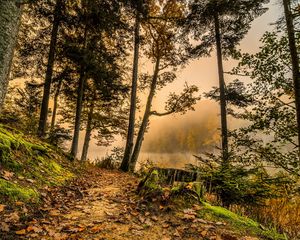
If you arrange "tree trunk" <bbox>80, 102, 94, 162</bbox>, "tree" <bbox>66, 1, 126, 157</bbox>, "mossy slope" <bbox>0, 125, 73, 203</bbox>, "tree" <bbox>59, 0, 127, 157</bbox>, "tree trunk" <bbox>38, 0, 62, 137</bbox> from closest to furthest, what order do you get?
"mossy slope" <bbox>0, 125, 73, 203</bbox> → "tree" <bbox>66, 1, 126, 157</bbox> → "tree trunk" <bbox>38, 0, 62, 137</bbox> → "tree" <bbox>59, 0, 127, 157</bbox> → "tree trunk" <bbox>80, 102, 94, 162</bbox>

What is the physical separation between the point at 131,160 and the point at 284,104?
27.9 feet

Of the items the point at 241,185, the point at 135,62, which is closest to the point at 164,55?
the point at 135,62

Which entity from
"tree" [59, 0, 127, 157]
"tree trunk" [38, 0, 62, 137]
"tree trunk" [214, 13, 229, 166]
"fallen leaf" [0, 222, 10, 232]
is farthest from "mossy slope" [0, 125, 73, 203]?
"tree trunk" [214, 13, 229, 166]

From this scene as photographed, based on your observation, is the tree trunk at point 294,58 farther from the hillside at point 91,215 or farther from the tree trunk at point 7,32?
the tree trunk at point 7,32

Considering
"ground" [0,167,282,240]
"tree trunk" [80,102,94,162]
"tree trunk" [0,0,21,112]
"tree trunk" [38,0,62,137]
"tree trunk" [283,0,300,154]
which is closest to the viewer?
"ground" [0,167,282,240]

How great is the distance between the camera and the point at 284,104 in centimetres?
745

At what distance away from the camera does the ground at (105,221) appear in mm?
2934

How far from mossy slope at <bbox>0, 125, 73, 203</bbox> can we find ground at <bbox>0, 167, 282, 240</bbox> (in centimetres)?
24

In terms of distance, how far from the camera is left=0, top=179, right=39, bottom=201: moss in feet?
11.7

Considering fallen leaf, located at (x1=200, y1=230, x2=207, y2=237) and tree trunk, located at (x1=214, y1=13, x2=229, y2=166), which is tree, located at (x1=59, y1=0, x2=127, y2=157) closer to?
tree trunk, located at (x1=214, y1=13, x2=229, y2=166)

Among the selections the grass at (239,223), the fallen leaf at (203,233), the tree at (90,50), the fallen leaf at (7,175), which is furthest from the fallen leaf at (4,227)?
the tree at (90,50)

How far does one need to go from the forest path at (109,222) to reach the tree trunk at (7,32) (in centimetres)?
197

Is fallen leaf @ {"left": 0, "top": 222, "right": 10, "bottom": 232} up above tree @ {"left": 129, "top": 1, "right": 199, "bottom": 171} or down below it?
below

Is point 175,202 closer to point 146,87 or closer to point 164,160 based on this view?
point 164,160
